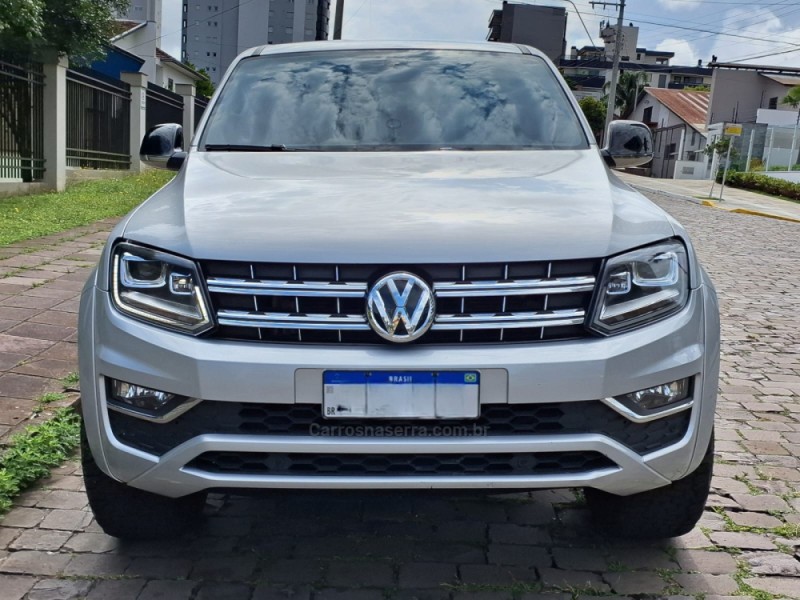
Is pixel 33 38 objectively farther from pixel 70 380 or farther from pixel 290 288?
pixel 290 288

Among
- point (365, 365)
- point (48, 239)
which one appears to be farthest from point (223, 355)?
point (48, 239)

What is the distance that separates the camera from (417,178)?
3113 mm

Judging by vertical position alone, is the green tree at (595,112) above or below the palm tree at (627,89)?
below

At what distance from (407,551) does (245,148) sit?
172 centimetres

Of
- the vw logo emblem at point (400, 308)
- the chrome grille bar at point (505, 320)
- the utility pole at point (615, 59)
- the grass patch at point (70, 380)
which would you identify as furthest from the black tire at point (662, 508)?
the utility pole at point (615, 59)

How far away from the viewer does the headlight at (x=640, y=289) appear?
256cm

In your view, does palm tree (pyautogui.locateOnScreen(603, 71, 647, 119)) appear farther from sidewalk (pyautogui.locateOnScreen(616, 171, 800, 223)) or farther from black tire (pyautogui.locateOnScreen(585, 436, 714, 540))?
black tire (pyautogui.locateOnScreen(585, 436, 714, 540))

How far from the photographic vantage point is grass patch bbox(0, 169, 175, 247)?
33.1ft

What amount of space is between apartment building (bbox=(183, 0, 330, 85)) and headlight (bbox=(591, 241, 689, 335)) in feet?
347

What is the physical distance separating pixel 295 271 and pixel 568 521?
1531mm

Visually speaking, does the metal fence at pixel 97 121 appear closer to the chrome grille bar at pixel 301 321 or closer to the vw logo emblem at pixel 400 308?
the chrome grille bar at pixel 301 321

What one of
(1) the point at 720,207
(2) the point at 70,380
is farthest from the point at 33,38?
(1) the point at 720,207

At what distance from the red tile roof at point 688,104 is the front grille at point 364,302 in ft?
189

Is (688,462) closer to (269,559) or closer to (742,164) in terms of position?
(269,559)
